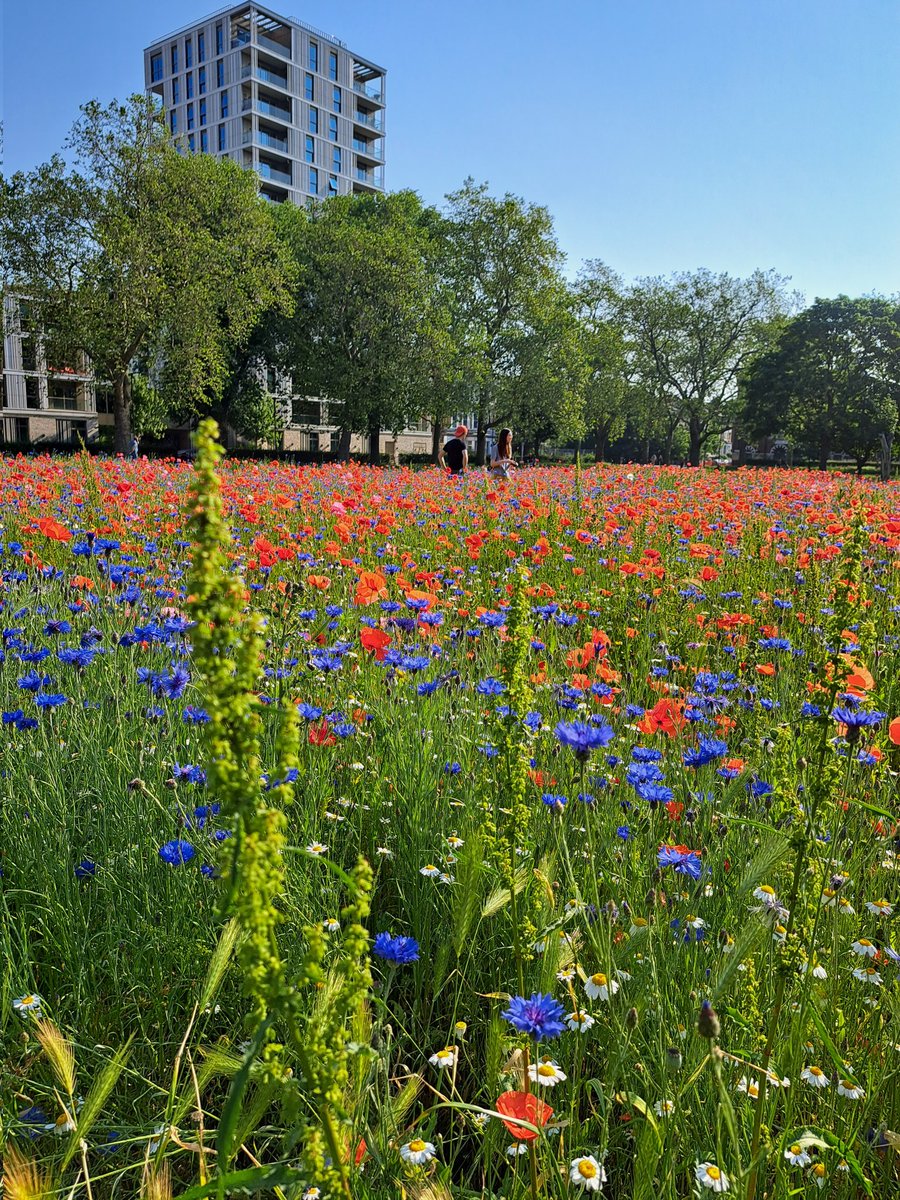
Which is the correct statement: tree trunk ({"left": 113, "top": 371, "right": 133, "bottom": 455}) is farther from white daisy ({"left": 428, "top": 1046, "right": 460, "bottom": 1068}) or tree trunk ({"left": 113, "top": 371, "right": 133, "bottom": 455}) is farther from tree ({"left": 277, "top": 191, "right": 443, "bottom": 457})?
white daisy ({"left": 428, "top": 1046, "right": 460, "bottom": 1068})

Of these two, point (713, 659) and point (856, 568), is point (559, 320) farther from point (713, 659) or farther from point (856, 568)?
point (856, 568)

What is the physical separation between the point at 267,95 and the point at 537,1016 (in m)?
80.2

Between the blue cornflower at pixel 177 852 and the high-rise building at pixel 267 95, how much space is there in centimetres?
7143

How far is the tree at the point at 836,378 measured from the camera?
135ft

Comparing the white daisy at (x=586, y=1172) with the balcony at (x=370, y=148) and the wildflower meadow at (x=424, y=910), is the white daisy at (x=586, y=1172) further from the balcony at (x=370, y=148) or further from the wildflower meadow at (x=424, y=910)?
the balcony at (x=370, y=148)

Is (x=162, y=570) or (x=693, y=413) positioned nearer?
(x=162, y=570)

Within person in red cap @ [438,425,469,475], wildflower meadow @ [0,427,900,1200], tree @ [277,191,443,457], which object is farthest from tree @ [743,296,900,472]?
wildflower meadow @ [0,427,900,1200]

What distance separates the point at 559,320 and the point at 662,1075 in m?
37.4

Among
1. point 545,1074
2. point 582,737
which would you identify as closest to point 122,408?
point 582,737

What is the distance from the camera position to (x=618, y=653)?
412 cm

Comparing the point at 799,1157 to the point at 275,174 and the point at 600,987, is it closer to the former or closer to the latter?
the point at 600,987

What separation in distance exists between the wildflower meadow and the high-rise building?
232 feet

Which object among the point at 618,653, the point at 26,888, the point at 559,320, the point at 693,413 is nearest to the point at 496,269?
the point at 559,320

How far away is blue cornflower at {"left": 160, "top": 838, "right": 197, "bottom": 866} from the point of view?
1.63 meters
